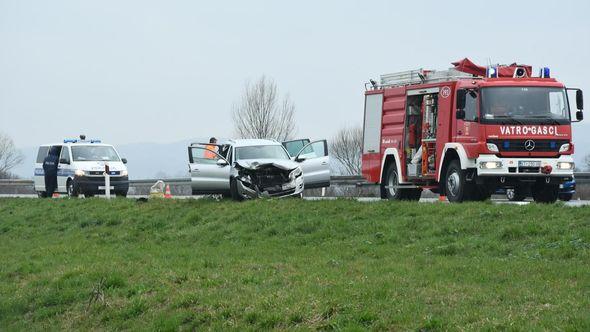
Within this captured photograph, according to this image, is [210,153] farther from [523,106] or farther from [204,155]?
[523,106]

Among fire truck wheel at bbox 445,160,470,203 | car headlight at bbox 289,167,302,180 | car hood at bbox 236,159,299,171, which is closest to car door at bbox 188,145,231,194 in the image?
car hood at bbox 236,159,299,171

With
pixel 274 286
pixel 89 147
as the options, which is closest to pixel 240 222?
pixel 274 286

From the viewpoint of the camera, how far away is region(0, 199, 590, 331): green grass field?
9.55m

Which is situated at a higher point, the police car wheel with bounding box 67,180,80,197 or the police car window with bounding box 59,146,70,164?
the police car window with bounding box 59,146,70,164

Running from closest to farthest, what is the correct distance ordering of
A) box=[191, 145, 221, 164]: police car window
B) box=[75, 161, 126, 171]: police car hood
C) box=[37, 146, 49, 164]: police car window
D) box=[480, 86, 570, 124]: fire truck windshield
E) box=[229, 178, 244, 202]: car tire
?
1. box=[480, 86, 570, 124]: fire truck windshield
2. box=[229, 178, 244, 202]: car tire
3. box=[191, 145, 221, 164]: police car window
4. box=[75, 161, 126, 171]: police car hood
5. box=[37, 146, 49, 164]: police car window

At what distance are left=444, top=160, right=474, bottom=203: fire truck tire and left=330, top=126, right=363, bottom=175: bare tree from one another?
40485 millimetres

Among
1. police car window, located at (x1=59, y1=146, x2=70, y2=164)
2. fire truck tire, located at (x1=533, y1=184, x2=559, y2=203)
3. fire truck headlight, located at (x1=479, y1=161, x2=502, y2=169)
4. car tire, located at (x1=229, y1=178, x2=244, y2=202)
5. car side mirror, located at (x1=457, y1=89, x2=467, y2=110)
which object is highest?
car side mirror, located at (x1=457, y1=89, x2=467, y2=110)

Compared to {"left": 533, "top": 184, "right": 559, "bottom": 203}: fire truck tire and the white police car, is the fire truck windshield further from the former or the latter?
the white police car

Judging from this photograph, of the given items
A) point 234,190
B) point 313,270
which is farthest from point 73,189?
point 313,270

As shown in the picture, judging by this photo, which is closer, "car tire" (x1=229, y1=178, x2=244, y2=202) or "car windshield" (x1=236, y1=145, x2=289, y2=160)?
"car tire" (x1=229, y1=178, x2=244, y2=202)

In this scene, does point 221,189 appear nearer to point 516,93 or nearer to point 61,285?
point 516,93

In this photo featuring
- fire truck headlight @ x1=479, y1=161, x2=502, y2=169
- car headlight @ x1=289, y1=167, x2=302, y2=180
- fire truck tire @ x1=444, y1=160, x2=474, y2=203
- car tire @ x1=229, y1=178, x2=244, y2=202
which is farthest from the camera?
car headlight @ x1=289, y1=167, x2=302, y2=180

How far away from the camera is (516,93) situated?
787 inches

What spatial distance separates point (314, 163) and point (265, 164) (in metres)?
1.82
